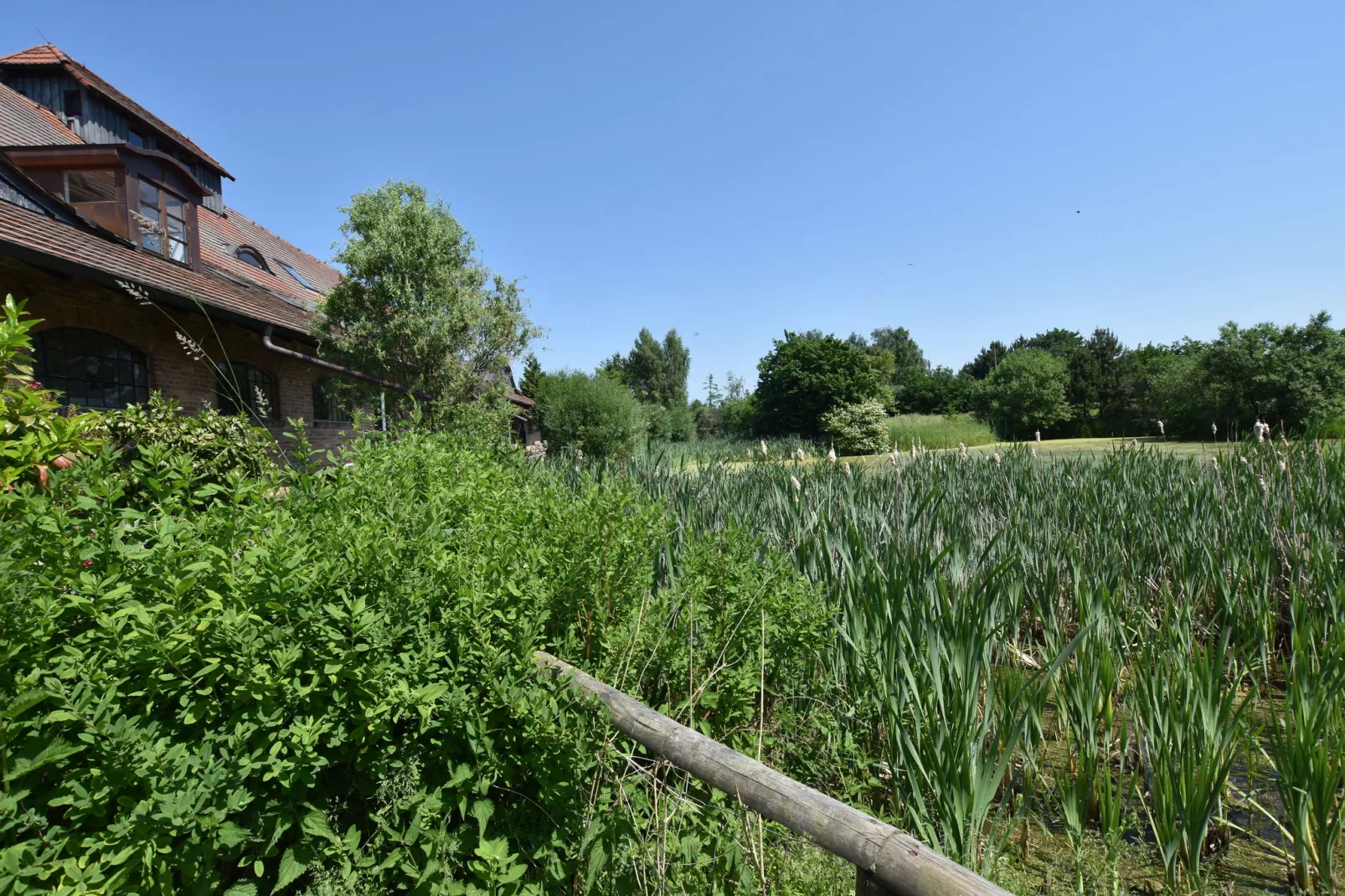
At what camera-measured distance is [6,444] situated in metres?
1.85

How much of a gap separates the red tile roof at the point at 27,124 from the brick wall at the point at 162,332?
3302 millimetres

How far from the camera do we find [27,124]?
405 inches

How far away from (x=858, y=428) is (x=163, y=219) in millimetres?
24443

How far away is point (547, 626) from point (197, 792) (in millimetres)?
1055

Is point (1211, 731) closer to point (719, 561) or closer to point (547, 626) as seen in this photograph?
point (719, 561)

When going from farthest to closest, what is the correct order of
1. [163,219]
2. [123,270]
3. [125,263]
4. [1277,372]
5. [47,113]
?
[1277,372] < [47,113] < [163,219] < [125,263] < [123,270]

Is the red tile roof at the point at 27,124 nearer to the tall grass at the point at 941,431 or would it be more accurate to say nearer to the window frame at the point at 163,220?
the window frame at the point at 163,220

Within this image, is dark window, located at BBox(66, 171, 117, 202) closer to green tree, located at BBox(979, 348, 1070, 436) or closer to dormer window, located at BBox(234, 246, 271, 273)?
dormer window, located at BBox(234, 246, 271, 273)

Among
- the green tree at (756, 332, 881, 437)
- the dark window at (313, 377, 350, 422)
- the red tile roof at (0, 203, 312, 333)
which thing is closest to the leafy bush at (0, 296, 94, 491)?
the red tile roof at (0, 203, 312, 333)

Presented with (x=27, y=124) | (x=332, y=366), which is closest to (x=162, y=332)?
(x=332, y=366)

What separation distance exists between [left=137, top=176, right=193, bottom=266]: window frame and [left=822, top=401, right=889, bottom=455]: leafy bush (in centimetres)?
2262

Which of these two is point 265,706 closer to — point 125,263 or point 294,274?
point 125,263

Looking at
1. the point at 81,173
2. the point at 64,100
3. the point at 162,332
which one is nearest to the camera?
the point at 162,332

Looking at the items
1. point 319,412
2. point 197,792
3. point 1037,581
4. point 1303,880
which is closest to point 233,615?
point 197,792
